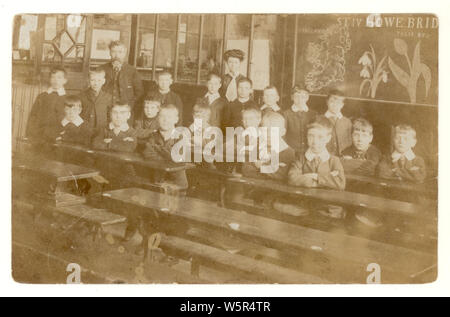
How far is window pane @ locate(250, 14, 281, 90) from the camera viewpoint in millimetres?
2072

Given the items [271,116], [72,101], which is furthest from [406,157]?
[72,101]

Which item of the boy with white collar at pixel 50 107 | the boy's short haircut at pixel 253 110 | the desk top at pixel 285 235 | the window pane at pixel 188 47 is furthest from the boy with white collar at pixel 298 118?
the boy with white collar at pixel 50 107

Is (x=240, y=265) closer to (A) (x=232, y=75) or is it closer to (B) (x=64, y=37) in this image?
(A) (x=232, y=75)

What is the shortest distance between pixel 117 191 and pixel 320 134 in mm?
936

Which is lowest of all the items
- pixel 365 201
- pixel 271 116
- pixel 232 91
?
pixel 365 201

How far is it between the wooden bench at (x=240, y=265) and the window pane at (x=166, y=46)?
0.79 metres

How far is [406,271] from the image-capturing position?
2.02 meters

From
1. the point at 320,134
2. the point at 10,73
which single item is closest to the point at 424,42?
the point at 320,134

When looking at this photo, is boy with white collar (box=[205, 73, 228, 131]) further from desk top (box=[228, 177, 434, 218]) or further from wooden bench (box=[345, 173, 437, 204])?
wooden bench (box=[345, 173, 437, 204])

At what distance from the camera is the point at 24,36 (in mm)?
2109

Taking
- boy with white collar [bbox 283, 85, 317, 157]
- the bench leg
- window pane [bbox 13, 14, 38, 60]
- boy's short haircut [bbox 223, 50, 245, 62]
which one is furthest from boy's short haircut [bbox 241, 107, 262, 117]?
window pane [bbox 13, 14, 38, 60]

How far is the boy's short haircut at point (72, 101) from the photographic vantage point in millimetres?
2129

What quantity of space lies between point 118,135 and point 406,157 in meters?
1.27
